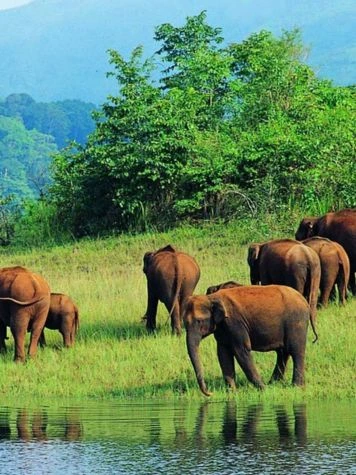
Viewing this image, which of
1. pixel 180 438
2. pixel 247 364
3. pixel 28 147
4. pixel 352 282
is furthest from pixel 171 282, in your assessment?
pixel 28 147

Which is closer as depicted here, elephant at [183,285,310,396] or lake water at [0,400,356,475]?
lake water at [0,400,356,475]

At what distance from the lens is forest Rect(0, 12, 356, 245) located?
92.3 ft

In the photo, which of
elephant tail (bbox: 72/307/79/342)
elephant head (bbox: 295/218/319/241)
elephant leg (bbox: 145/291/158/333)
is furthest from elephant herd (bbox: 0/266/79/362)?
elephant head (bbox: 295/218/319/241)

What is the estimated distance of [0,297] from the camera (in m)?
16.4

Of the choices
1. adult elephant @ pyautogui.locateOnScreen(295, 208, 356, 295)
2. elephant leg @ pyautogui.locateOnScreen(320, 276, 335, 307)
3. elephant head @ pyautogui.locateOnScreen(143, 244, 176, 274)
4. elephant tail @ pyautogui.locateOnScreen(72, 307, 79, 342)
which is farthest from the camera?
adult elephant @ pyautogui.locateOnScreen(295, 208, 356, 295)

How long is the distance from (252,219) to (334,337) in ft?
38.8

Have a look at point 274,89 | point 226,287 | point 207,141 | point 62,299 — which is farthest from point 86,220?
point 226,287

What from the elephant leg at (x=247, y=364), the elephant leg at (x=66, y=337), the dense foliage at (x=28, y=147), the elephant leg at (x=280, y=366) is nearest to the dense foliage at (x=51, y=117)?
the dense foliage at (x=28, y=147)

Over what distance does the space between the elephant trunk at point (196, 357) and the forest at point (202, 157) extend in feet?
43.3

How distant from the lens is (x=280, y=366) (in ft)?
46.9

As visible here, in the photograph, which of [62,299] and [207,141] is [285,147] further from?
[62,299]

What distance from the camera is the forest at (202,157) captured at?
92.3ft

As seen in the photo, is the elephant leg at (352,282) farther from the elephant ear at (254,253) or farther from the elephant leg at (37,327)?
the elephant leg at (37,327)

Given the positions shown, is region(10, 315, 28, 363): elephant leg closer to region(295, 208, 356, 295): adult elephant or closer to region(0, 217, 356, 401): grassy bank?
region(0, 217, 356, 401): grassy bank
